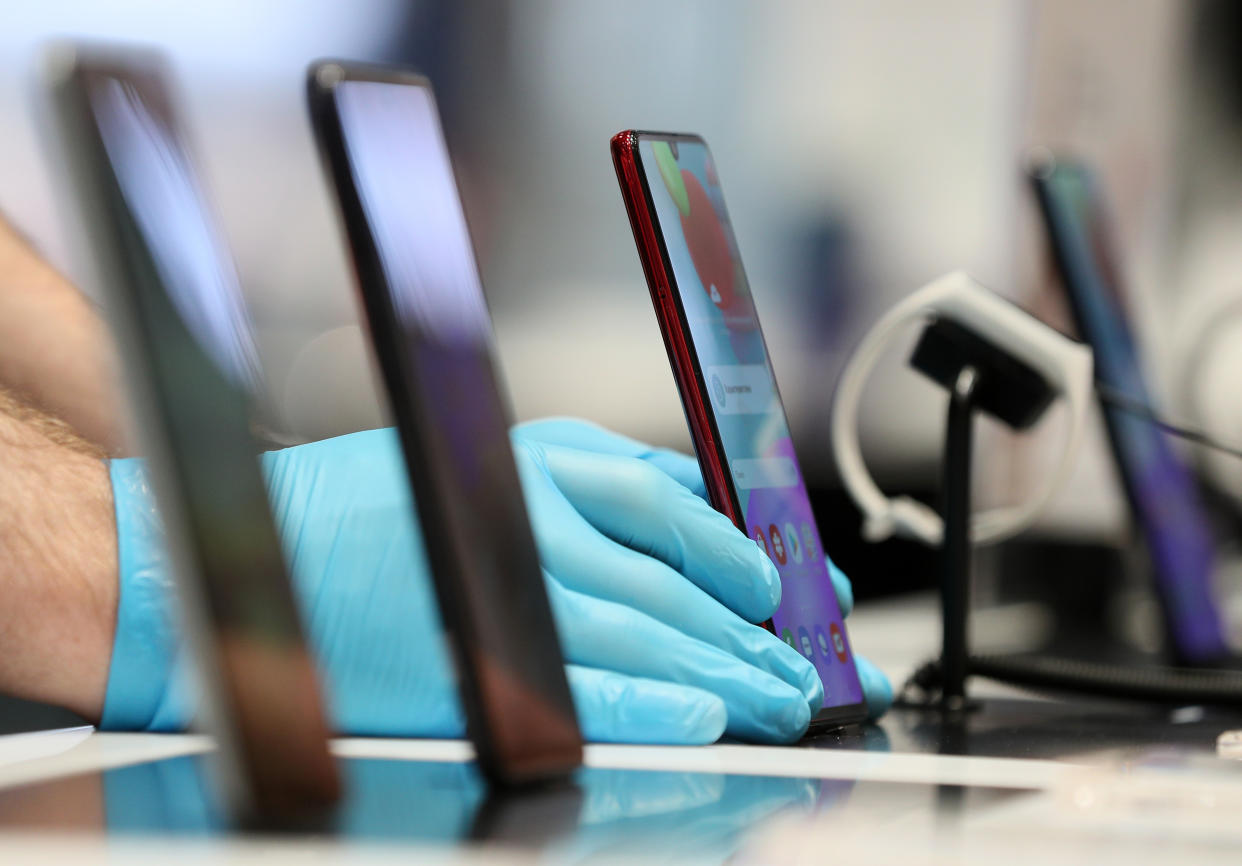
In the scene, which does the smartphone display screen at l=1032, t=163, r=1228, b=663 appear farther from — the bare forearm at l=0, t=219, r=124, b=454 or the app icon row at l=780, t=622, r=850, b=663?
the bare forearm at l=0, t=219, r=124, b=454

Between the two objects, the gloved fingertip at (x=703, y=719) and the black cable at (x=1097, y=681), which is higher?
the gloved fingertip at (x=703, y=719)

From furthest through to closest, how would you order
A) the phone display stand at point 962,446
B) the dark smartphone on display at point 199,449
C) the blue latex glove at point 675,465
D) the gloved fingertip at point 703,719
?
the phone display stand at point 962,446, the blue latex glove at point 675,465, the gloved fingertip at point 703,719, the dark smartphone on display at point 199,449

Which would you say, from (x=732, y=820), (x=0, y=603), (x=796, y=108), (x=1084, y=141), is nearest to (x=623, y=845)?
(x=732, y=820)

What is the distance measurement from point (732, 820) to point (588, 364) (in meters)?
1.17

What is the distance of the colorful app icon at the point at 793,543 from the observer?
0.58m

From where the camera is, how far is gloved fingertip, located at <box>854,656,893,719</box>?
646 mm

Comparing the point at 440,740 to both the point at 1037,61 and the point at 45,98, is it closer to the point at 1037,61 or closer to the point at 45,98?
the point at 45,98

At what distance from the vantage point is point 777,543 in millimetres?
569

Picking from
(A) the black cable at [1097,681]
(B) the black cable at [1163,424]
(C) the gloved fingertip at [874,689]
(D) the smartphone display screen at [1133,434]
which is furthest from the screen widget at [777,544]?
(D) the smartphone display screen at [1133,434]

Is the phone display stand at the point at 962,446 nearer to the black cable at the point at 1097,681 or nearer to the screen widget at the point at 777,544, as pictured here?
the black cable at the point at 1097,681

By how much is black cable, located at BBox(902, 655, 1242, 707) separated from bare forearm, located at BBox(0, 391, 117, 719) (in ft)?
1.41

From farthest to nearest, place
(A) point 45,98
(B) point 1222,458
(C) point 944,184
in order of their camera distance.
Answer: (C) point 944,184, (B) point 1222,458, (A) point 45,98

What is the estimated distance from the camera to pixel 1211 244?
2.60m

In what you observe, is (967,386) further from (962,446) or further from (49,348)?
(49,348)
